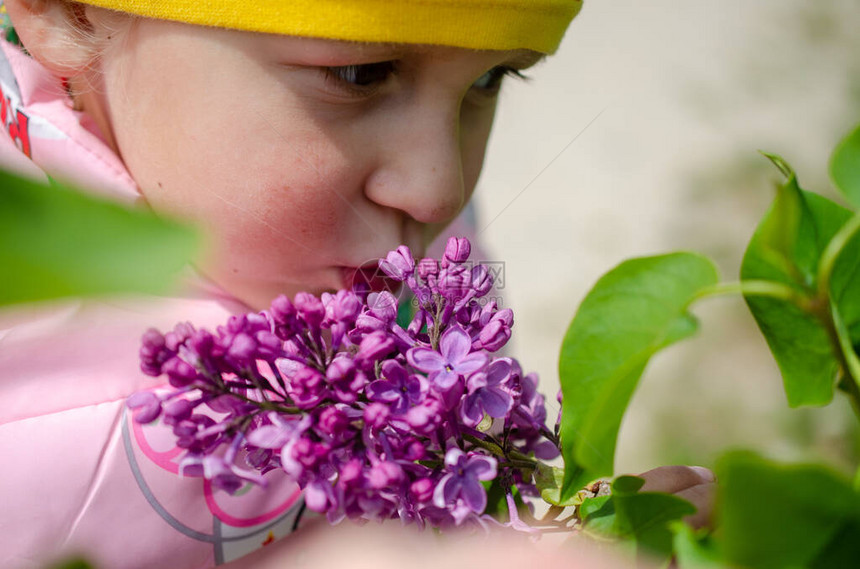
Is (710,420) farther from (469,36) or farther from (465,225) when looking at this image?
(469,36)

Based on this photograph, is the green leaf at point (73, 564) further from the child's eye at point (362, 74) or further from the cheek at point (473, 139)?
the cheek at point (473, 139)

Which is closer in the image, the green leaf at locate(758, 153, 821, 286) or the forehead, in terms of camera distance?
the green leaf at locate(758, 153, 821, 286)

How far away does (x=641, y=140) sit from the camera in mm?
2041

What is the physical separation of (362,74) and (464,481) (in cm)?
33

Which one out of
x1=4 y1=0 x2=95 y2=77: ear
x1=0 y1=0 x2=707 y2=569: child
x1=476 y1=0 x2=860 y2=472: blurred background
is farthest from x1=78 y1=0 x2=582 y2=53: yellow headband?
x1=476 y1=0 x2=860 y2=472: blurred background

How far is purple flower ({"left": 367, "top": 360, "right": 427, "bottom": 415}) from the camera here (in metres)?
0.43

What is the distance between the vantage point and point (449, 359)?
0.45 meters

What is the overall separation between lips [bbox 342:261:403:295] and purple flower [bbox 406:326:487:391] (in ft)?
0.63

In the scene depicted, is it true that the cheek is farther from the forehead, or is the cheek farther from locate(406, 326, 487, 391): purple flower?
locate(406, 326, 487, 391): purple flower

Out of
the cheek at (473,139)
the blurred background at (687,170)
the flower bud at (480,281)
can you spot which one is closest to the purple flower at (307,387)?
the flower bud at (480,281)

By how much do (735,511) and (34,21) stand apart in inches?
28.1

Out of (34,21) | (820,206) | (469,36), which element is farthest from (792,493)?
(34,21)

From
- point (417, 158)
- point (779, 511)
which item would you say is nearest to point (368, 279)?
point (417, 158)

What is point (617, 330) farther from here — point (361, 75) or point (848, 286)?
point (361, 75)
